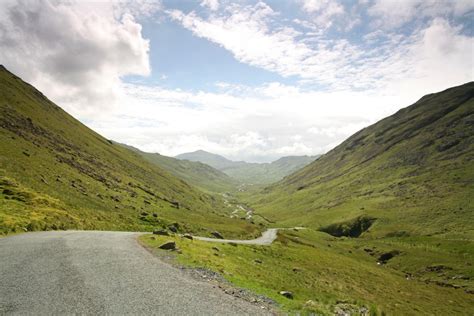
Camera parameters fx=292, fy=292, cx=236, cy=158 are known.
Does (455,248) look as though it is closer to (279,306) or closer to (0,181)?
(279,306)

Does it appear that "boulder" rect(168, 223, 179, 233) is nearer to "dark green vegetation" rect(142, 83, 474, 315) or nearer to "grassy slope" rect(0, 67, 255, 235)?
"grassy slope" rect(0, 67, 255, 235)

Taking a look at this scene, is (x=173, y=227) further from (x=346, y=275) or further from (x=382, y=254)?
(x=382, y=254)

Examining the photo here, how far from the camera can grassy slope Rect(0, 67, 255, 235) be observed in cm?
5438

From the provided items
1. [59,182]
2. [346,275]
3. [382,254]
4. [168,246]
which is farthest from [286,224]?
[168,246]

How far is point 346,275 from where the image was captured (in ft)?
202

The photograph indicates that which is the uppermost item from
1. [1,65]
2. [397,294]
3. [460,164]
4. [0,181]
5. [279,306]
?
[1,65]

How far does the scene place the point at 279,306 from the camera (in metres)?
20.1

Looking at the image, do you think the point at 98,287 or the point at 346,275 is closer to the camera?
the point at 98,287

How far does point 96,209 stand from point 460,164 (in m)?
202

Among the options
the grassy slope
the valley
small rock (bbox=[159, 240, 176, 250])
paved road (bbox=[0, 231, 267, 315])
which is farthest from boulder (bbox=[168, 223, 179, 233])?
paved road (bbox=[0, 231, 267, 315])

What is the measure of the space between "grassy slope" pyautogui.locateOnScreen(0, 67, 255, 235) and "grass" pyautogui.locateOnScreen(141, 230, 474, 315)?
24.4 metres

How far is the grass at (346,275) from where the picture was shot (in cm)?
3048

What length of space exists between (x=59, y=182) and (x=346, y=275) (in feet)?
265

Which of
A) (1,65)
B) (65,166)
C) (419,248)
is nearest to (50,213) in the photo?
(65,166)
